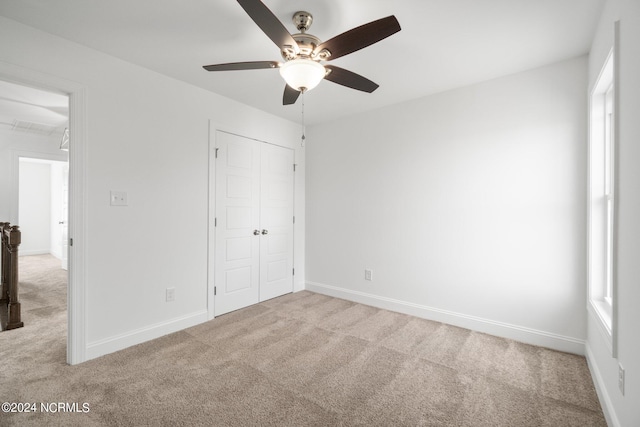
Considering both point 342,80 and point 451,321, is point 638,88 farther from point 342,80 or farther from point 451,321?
point 451,321

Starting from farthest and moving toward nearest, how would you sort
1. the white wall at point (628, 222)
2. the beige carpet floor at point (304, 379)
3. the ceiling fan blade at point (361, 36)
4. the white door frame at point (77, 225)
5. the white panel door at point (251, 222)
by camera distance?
1. the white panel door at point (251, 222)
2. the white door frame at point (77, 225)
3. the beige carpet floor at point (304, 379)
4. the ceiling fan blade at point (361, 36)
5. the white wall at point (628, 222)

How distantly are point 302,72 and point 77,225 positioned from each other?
2.08 m

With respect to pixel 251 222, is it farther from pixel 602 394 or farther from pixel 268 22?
pixel 602 394

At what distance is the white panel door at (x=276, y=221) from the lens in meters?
3.85

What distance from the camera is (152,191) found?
2.74m

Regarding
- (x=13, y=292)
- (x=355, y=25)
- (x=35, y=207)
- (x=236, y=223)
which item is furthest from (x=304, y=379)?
(x=35, y=207)

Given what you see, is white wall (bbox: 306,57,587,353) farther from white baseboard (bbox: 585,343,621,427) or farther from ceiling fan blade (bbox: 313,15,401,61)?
ceiling fan blade (bbox: 313,15,401,61)

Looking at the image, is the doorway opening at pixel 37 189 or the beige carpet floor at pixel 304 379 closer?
the beige carpet floor at pixel 304 379

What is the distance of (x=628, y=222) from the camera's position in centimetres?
139

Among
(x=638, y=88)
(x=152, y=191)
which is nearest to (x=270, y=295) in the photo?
(x=152, y=191)

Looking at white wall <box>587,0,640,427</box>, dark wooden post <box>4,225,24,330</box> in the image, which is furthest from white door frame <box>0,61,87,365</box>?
white wall <box>587,0,640,427</box>

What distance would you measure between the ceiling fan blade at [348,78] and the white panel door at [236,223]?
177cm

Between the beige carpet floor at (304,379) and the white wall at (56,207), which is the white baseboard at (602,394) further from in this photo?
the white wall at (56,207)

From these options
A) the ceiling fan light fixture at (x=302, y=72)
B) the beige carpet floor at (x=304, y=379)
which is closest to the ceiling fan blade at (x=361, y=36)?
the ceiling fan light fixture at (x=302, y=72)
